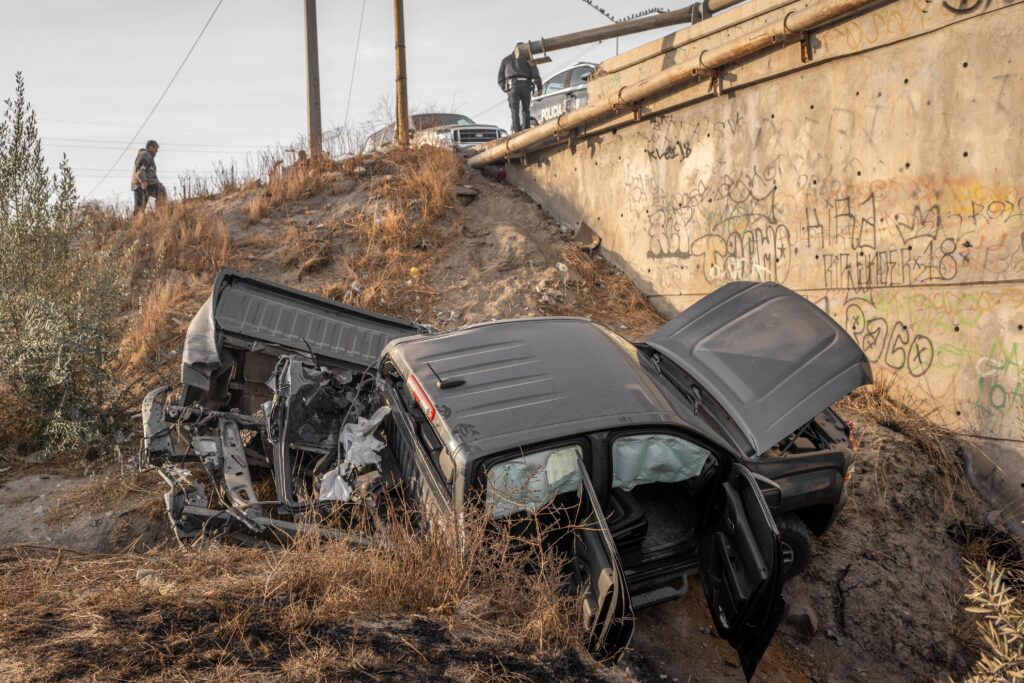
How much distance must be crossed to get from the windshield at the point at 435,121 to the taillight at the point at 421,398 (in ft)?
43.6

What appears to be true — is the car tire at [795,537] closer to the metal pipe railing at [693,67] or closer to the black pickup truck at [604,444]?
the black pickup truck at [604,444]

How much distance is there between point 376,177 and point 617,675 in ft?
37.6

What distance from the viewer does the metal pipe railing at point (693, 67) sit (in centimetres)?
749

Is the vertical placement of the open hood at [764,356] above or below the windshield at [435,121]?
below

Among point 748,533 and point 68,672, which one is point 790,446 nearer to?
point 748,533

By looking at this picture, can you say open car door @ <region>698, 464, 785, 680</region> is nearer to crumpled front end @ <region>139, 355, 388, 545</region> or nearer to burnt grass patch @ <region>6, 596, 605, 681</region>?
burnt grass patch @ <region>6, 596, 605, 681</region>

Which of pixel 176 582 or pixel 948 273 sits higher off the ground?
pixel 948 273

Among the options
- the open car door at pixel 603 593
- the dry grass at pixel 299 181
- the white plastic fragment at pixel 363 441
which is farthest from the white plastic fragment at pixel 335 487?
the dry grass at pixel 299 181

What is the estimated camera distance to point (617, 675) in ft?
10.4

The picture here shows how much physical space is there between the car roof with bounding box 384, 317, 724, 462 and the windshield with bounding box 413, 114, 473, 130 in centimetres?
1278

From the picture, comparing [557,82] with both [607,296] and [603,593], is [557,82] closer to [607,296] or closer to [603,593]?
[607,296]

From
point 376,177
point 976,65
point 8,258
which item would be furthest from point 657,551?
point 376,177

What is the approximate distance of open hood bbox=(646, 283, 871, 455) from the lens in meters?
4.30

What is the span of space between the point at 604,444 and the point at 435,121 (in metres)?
14.3
